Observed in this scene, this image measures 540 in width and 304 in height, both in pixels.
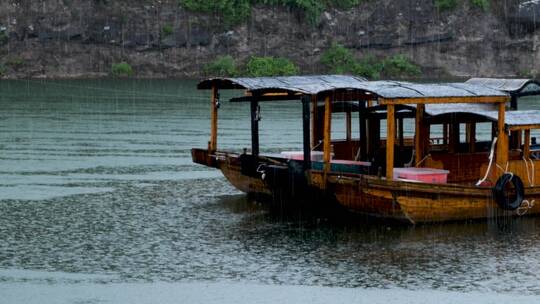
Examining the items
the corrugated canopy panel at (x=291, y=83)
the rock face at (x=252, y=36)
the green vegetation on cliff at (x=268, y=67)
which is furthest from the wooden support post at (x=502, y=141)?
the rock face at (x=252, y=36)

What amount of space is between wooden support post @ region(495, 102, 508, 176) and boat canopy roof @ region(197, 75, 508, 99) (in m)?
0.39

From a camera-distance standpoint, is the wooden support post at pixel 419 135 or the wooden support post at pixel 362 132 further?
the wooden support post at pixel 362 132

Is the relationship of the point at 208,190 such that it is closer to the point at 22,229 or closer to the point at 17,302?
the point at 22,229

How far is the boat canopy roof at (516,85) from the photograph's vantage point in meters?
30.7

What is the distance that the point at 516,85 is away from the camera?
101ft

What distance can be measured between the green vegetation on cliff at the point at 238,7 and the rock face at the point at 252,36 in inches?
16.5

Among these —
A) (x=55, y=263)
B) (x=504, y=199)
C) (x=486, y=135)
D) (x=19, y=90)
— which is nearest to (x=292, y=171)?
(x=504, y=199)

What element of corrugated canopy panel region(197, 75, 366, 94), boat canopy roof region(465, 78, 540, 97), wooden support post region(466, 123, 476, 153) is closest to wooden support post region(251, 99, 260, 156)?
corrugated canopy panel region(197, 75, 366, 94)

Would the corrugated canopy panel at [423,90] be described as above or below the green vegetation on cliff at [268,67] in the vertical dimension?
below

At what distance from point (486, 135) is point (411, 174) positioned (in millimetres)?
20879

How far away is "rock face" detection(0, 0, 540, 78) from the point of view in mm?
76375

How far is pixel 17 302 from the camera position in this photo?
20.2 m

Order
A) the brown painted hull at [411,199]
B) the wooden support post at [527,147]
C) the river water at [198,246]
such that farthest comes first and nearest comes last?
the wooden support post at [527,147] → the brown painted hull at [411,199] → the river water at [198,246]

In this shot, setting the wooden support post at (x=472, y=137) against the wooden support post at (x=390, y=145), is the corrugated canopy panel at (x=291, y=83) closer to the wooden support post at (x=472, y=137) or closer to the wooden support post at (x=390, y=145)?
the wooden support post at (x=390, y=145)
